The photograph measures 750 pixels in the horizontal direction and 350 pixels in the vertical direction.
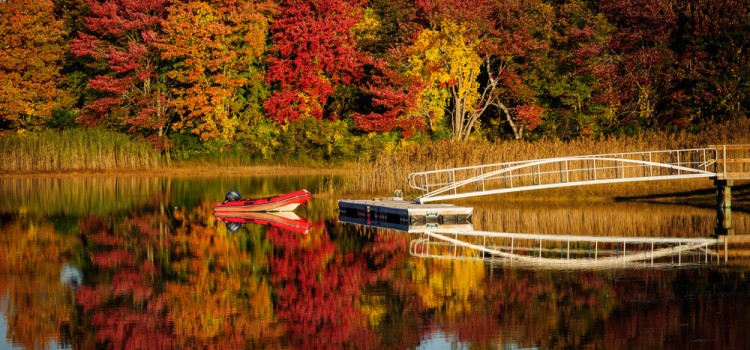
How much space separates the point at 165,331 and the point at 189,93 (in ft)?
129

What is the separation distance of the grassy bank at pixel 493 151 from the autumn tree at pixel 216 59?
1725 centimetres

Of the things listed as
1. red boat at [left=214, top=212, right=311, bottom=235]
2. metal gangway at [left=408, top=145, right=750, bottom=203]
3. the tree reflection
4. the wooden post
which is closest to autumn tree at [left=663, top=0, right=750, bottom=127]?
metal gangway at [left=408, top=145, right=750, bottom=203]

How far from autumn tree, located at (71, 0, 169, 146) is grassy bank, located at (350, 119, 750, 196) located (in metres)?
19.7

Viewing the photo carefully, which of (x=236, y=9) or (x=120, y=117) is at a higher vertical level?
(x=236, y=9)

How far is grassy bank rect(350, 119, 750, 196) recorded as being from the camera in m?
37.8

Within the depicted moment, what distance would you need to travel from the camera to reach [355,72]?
176 feet

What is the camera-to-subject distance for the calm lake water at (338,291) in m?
16.7

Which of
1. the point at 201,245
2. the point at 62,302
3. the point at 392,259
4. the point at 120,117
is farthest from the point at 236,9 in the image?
the point at 62,302

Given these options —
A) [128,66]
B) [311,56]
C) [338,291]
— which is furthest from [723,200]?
[128,66]

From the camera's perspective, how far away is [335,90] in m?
55.0

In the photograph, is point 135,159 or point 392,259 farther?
point 135,159

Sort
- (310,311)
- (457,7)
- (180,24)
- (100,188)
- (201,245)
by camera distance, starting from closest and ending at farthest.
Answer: (310,311)
(201,245)
(100,188)
(457,7)
(180,24)

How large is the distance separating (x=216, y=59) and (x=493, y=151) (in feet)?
66.6

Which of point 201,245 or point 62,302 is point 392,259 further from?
point 62,302
